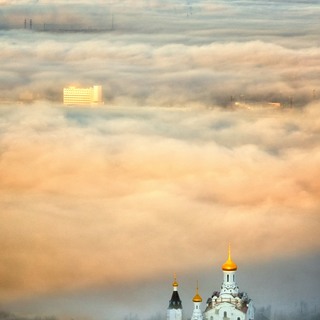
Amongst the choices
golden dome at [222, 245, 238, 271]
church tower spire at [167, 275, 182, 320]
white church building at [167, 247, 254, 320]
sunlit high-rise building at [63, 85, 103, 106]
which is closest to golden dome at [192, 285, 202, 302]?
white church building at [167, 247, 254, 320]

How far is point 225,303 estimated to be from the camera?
4559 millimetres

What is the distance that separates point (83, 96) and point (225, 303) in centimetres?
171

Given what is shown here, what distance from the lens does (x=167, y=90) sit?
465 cm

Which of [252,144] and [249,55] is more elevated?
[249,55]

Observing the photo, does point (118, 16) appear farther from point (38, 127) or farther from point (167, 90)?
point (38, 127)

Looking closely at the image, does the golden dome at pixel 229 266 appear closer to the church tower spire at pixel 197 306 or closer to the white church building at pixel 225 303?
the white church building at pixel 225 303

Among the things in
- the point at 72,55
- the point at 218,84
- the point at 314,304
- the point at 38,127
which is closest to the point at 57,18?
the point at 72,55

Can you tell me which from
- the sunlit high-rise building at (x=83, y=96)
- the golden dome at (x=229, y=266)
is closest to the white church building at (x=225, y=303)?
the golden dome at (x=229, y=266)

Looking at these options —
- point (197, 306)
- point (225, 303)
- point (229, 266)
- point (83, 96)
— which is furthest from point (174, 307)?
point (83, 96)

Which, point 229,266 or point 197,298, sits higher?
point 229,266

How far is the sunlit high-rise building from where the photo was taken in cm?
459

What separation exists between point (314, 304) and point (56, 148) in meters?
2.03

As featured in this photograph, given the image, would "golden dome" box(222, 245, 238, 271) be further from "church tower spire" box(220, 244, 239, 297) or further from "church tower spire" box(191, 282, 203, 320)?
"church tower spire" box(191, 282, 203, 320)

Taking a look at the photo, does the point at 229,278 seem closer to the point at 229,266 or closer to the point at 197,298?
the point at 229,266
